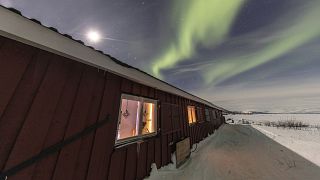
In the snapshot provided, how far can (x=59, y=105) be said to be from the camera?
235cm

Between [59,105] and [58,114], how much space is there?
13 cm

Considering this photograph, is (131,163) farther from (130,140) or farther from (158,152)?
(158,152)

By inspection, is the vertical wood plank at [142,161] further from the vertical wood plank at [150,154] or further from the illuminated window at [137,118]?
the illuminated window at [137,118]

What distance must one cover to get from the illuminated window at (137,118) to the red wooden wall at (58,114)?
0.34 metres

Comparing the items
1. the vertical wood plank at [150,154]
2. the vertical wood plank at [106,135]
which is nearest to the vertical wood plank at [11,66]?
the vertical wood plank at [106,135]

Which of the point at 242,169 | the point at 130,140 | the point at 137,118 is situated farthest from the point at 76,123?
the point at 242,169

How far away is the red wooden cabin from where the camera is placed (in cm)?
181

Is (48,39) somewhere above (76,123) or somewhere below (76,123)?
above

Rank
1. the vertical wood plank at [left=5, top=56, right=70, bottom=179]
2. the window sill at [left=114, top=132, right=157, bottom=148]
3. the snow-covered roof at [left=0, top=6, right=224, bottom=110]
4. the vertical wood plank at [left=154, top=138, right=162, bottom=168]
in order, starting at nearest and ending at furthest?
the snow-covered roof at [left=0, top=6, right=224, bottom=110]
the vertical wood plank at [left=5, top=56, right=70, bottom=179]
the window sill at [left=114, top=132, right=157, bottom=148]
the vertical wood plank at [left=154, top=138, right=162, bottom=168]

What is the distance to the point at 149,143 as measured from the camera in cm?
448

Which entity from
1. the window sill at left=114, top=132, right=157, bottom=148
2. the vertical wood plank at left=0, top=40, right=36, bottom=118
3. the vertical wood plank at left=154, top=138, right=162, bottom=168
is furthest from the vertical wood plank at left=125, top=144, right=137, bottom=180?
the vertical wood plank at left=0, top=40, right=36, bottom=118

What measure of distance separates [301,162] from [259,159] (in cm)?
145

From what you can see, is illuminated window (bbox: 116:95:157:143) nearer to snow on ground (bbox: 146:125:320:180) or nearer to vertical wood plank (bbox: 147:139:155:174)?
vertical wood plank (bbox: 147:139:155:174)

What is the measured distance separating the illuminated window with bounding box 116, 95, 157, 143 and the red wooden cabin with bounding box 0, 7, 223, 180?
0.44 ft
